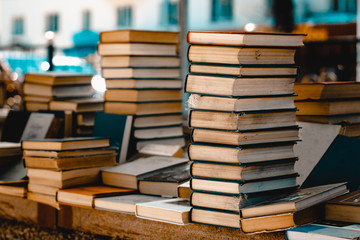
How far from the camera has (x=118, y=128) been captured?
3.07 meters

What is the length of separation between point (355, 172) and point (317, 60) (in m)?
8.03

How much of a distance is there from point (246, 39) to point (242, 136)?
31 cm

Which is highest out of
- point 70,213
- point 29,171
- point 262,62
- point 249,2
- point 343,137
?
point 249,2

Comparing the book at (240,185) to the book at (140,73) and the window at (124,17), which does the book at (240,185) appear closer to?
the book at (140,73)

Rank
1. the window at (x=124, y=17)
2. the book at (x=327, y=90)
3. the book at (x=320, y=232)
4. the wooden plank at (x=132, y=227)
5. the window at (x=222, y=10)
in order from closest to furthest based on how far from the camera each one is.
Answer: the book at (x=320, y=232)
the wooden plank at (x=132, y=227)
the book at (x=327, y=90)
the window at (x=222, y=10)
the window at (x=124, y=17)

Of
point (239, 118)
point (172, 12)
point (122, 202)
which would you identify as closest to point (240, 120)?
point (239, 118)

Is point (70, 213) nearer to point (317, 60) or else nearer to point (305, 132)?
point (305, 132)

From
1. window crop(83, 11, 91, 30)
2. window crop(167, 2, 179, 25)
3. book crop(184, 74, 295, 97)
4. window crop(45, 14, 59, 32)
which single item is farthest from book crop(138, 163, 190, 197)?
window crop(45, 14, 59, 32)

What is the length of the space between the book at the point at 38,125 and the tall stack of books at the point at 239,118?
1.37m

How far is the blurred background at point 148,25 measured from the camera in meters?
8.48

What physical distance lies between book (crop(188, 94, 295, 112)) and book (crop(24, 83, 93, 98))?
5.17 ft

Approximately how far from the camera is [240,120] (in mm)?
1981

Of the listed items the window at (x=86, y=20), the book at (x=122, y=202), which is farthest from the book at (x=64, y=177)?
the window at (x=86, y=20)

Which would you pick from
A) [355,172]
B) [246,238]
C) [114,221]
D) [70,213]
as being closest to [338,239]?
[246,238]
